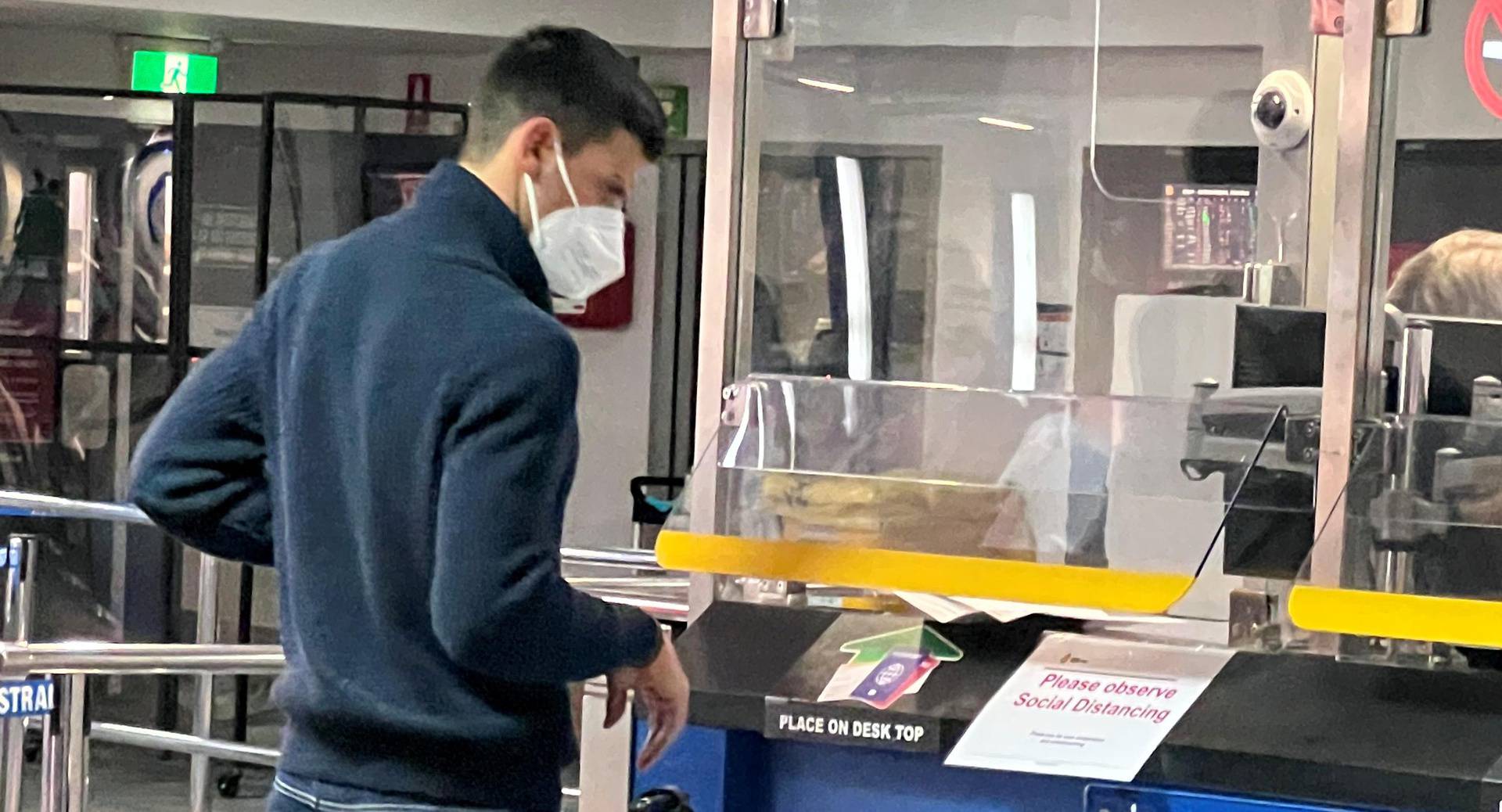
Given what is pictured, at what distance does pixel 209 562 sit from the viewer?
16.6ft

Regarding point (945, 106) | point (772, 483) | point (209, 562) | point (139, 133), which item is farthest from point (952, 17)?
point (139, 133)

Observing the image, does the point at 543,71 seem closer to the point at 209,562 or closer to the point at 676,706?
the point at 676,706

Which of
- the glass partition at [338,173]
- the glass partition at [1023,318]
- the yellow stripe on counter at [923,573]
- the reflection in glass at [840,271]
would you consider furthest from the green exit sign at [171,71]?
the yellow stripe on counter at [923,573]

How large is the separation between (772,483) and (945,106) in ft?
2.12

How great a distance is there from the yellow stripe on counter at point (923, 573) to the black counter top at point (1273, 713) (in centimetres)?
9

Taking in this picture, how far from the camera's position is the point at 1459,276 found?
246 centimetres

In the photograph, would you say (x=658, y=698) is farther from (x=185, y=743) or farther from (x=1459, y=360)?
(x=185, y=743)

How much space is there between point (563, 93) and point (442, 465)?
15.4 inches

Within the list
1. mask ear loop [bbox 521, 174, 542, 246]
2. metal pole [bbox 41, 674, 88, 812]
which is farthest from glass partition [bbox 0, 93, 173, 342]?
mask ear loop [bbox 521, 174, 542, 246]

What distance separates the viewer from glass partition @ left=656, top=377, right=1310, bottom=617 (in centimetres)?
196

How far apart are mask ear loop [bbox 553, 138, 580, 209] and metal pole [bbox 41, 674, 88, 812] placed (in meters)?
1.25

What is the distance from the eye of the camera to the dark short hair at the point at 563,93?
1879 mm

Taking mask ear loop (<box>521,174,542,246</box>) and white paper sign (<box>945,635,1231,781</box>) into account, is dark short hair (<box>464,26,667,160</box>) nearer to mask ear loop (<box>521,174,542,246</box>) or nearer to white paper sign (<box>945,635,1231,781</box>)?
mask ear loop (<box>521,174,542,246</box>)

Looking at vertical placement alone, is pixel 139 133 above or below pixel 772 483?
above
